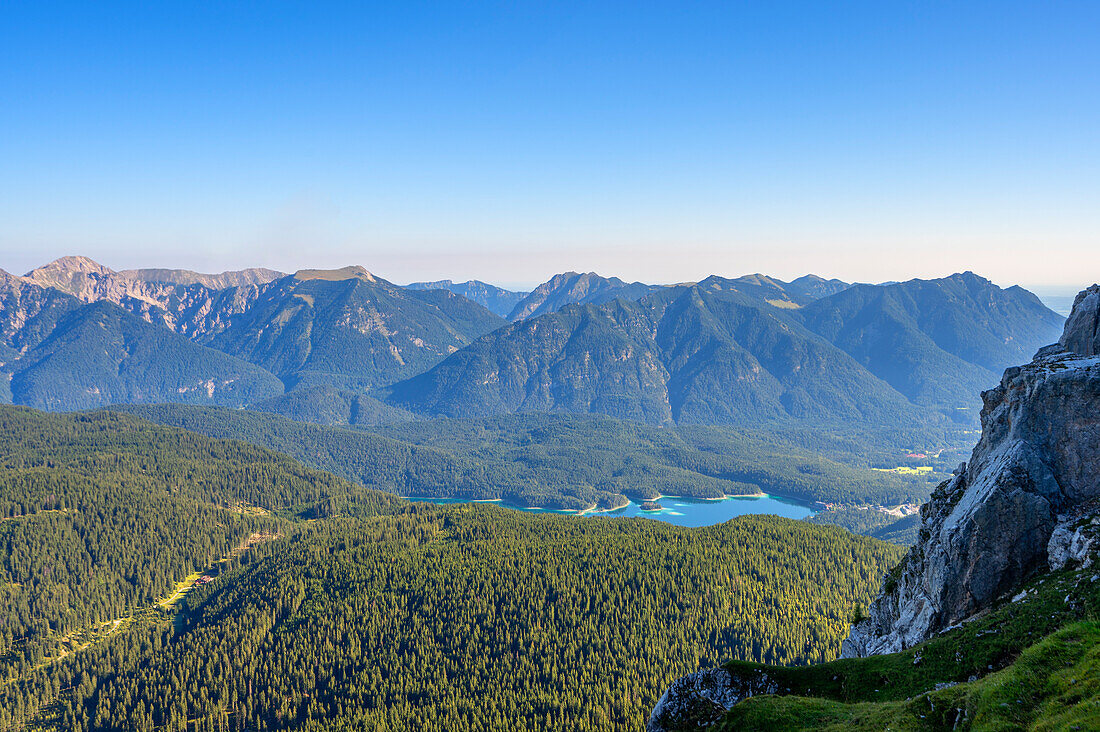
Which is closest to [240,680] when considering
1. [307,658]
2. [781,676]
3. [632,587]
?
[307,658]

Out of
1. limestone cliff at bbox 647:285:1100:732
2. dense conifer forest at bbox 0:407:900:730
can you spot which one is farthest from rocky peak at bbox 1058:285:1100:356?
dense conifer forest at bbox 0:407:900:730

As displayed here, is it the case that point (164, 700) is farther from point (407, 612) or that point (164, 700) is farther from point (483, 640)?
point (483, 640)

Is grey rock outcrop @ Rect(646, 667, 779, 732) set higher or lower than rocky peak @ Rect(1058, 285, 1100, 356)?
lower

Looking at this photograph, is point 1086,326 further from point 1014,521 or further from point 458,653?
point 458,653

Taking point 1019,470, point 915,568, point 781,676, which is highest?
point 1019,470

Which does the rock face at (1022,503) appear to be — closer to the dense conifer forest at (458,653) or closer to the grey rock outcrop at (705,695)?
the grey rock outcrop at (705,695)

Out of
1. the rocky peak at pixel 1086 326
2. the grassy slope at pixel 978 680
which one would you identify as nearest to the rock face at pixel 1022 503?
the rocky peak at pixel 1086 326

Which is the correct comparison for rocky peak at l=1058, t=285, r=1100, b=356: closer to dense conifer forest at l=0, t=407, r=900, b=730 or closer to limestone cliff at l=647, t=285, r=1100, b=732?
limestone cliff at l=647, t=285, r=1100, b=732

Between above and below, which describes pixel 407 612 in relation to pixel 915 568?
below
